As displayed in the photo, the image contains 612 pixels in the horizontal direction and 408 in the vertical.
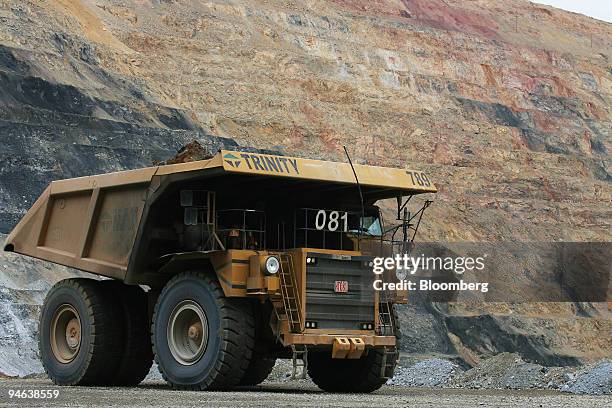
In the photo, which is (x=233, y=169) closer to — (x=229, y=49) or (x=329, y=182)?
(x=329, y=182)

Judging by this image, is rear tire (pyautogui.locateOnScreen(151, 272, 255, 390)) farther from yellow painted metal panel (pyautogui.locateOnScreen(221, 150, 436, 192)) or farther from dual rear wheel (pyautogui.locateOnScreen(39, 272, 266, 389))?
yellow painted metal panel (pyautogui.locateOnScreen(221, 150, 436, 192))

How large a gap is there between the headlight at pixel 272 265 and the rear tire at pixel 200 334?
513mm

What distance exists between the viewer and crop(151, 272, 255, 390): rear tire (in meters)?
12.9

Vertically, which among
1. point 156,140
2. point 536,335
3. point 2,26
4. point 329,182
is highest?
point 2,26

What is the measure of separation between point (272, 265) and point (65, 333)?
3673 millimetres

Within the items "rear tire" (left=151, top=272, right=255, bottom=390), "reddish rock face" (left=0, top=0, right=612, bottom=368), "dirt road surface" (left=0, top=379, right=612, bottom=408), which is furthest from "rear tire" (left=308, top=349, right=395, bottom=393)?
"reddish rock face" (left=0, top=0, right=612, bottom=368)

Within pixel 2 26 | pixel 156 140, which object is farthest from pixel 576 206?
pixel 2 26

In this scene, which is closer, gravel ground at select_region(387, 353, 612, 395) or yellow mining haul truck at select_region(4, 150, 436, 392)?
yellow mining haul truck at select_region(4, 150, 436, 392)

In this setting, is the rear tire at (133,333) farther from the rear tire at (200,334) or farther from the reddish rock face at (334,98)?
the reddish rock face at (334,98)

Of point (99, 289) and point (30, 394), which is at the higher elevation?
point (99, 289)

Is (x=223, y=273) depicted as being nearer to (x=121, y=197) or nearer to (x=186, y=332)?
(x=186, y=332)

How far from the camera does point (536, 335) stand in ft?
140

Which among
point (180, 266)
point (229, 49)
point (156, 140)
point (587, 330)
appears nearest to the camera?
point (180, 266)

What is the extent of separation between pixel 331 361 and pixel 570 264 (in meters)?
34.7
